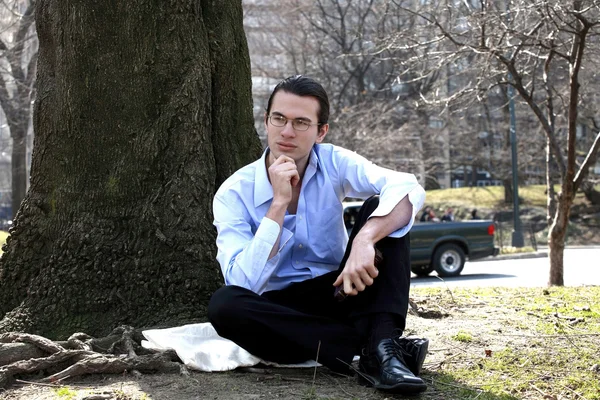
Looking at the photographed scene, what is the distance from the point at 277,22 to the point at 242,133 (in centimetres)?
2830

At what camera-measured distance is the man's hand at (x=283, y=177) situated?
3646 millimetres

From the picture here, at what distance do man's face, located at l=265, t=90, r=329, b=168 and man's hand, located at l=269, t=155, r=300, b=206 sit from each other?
9 centimetres

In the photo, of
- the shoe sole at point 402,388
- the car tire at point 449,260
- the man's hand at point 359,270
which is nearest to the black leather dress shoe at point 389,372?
the shoe sole at point 402,388

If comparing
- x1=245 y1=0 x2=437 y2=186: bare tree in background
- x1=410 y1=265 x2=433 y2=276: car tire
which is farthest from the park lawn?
x1=410 y1=265 x2=433 y2=276: car tire

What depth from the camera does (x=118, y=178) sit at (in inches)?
190

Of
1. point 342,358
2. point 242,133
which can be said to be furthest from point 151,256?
point 342,358

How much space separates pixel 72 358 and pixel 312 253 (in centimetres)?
131

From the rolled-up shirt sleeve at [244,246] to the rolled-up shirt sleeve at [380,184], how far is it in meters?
0.47

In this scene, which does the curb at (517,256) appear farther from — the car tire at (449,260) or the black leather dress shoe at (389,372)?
the black leather dress shoe at (389,372)

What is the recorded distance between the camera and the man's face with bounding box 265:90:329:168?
3816mm

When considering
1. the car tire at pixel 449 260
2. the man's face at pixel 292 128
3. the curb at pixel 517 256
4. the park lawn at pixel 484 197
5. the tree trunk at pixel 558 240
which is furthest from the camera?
the park lawn at pixel 484 197

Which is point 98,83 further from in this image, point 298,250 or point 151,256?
point 298,250

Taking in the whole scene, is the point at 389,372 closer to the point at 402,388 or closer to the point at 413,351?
the point at 402,388

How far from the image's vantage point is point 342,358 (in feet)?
12.3
